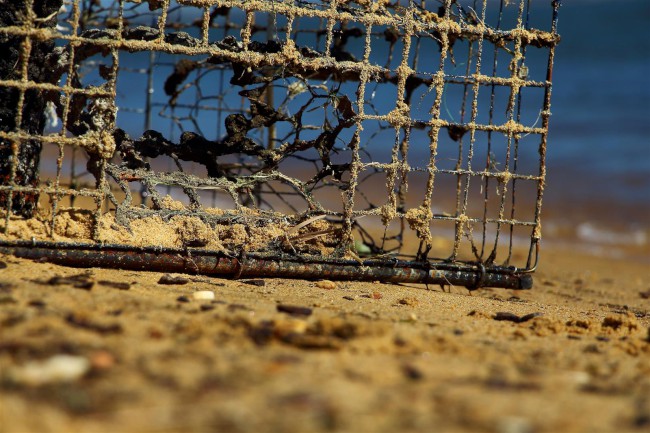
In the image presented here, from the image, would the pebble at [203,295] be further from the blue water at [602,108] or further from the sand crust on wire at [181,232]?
the blue water at [602,108]

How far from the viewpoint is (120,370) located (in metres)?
2.12

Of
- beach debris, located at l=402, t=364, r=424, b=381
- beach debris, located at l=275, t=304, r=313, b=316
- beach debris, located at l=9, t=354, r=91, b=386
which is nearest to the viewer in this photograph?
beach debris, located at l=9, t=354, r=91, b=386

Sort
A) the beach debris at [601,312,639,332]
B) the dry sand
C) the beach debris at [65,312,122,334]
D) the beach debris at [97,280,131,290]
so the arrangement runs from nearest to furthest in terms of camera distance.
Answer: the dry sand < the beach debris at [65,312,122,334] < the beach debris at [97,280,131,290] < the beach debris at [601,312,639,332]

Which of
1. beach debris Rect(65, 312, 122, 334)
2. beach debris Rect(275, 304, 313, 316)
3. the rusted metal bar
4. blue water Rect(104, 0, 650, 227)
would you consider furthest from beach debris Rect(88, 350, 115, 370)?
blue water Rect(104, 0, 650, 227)

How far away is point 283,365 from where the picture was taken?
2.26 meters

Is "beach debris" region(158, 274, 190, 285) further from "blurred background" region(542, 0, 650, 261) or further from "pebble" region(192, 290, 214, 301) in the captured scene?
"blurred background" region(542, 0, 650, 261)

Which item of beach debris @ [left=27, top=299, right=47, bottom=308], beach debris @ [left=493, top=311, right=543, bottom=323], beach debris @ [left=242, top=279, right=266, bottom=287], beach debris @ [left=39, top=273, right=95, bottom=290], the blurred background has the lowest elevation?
beach debris @ [left=493, top=311, right=543, bottom=323]

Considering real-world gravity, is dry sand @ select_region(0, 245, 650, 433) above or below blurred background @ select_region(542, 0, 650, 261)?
below

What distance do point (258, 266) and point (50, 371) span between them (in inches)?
85.7

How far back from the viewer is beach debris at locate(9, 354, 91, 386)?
2008 millimetres

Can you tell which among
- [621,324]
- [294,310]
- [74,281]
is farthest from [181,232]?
[621,324]

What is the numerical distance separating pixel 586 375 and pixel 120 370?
4.78 feet

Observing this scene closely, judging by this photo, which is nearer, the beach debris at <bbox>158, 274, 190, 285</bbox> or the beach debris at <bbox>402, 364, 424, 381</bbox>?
the beach debris at <bbox>402, 364, 424, 381</bbox>

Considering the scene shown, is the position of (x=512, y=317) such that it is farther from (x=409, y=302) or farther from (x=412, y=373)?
(x=412, y=373)
